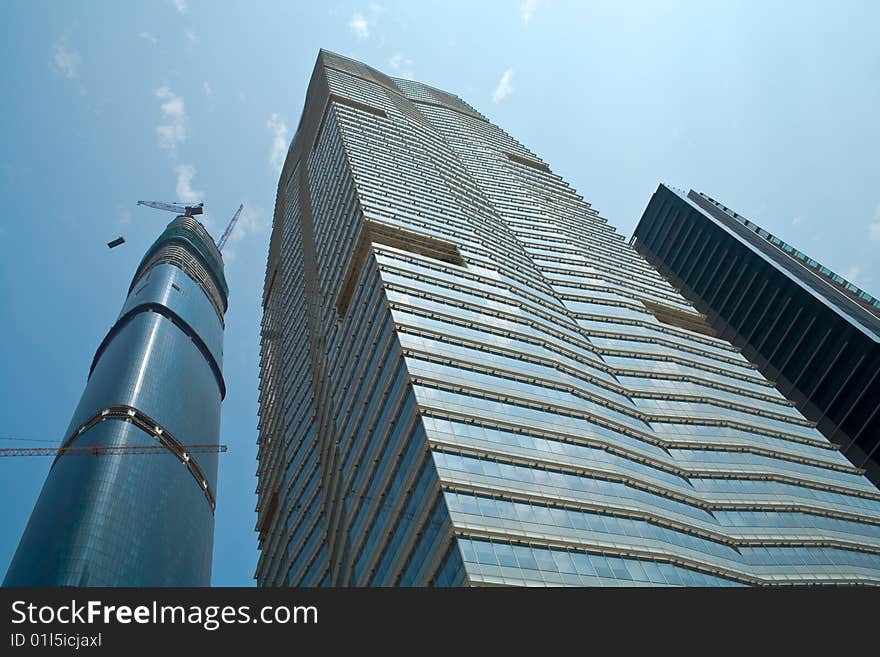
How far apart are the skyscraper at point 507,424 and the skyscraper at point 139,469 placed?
28.8 meters

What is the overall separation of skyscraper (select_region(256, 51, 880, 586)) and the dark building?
49.0 feet

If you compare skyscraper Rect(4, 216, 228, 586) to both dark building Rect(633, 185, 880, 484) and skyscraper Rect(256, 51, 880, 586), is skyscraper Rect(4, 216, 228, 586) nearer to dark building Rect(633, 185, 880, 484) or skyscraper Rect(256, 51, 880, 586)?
skyscraper Rect(256, 51, 880, 586)

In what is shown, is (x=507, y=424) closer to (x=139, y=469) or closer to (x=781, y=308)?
(x=781, y=308)

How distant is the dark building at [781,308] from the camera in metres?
80.1

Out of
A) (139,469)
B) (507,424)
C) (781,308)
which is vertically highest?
(139,469)

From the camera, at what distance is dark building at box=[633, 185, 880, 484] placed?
8012 cm

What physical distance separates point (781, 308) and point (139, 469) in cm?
10240

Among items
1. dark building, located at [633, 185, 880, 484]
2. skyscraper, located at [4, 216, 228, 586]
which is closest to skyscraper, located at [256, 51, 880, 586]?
dark building, located at [633, 185, 880, 484]

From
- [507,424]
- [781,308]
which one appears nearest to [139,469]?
[507,424]

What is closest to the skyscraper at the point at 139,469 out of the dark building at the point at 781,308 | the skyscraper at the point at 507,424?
the skyscraper at the point at 507,424

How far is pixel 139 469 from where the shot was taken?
117188 mm

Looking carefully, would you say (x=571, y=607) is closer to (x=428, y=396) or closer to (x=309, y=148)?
(x=428, y=396)

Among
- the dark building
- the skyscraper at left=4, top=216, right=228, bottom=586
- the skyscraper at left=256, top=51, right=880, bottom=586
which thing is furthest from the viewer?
the skyscraper at left=4, top=216, right=228, bottom=586

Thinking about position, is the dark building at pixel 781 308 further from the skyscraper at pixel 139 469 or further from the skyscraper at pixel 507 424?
the skyscraper at pixel 139 469
